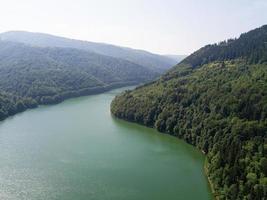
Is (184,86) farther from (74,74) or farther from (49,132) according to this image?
(74,74)

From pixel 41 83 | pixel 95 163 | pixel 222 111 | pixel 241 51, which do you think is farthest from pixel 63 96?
pixel 95 163

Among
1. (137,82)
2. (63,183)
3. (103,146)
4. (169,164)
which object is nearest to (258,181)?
(169,164)

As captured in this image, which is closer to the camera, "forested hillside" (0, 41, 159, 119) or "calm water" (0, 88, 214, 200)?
"calm water" (0, 88, 214, 200)

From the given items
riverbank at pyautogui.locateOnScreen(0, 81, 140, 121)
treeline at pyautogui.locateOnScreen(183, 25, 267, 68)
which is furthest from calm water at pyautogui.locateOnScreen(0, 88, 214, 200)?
treeline at pyautogui.locateOnScreen(183, 25, 267, 68)

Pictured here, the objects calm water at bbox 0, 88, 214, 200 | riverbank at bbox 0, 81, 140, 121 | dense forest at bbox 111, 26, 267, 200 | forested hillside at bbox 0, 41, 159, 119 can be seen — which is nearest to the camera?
dense forest at bbox 111, 26, 267, 200

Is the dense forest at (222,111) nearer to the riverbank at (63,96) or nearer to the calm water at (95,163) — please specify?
the calm water at (95,163)

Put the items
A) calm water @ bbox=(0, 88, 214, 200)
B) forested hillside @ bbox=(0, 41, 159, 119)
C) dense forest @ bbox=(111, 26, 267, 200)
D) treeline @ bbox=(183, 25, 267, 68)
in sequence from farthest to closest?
forested hillside @ bbox=(0, 41, 159, 119) < treeline @ bbox=(183, 25, 267, 68) < calm water @ bbox=(0, 88, 214, 200) < dense forest @ bbox=(111, 26, 267, 200)

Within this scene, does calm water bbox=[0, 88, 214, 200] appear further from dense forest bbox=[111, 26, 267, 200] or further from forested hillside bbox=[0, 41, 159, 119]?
forested hillside bbox=[0, 41, 159, 119]
